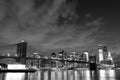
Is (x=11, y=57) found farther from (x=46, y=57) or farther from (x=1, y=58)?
(x=46, y=57)

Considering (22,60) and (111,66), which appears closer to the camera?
(22,60)

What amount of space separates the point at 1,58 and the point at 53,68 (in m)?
75.6

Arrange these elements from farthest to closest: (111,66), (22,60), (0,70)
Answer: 1. (111,66)
2. (22,60)
3. (0,70)

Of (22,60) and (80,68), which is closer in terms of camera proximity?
(22,60)

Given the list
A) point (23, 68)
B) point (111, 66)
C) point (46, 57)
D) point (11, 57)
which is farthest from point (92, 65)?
point (111, 66)

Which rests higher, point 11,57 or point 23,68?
point 11,57

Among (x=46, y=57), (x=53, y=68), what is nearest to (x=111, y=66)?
(x=53, y=68)

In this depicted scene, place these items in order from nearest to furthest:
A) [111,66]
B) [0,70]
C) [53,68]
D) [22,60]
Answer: [0,70] → [22,60] → [53,68] → [111,66]

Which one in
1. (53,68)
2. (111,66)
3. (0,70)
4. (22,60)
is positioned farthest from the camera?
(111,66)

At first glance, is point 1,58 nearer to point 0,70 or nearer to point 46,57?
point 0,70

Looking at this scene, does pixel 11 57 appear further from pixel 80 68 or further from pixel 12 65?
pixel 80 68

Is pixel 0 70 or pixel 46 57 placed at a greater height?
pixel 46 57

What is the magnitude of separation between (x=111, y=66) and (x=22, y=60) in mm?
112973

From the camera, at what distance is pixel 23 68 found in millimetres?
107625
